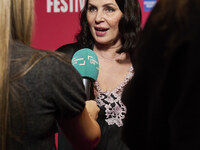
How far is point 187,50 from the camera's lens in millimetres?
629

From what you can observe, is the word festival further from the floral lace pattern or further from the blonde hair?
the blonde hair

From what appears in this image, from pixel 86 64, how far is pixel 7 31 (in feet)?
1.61

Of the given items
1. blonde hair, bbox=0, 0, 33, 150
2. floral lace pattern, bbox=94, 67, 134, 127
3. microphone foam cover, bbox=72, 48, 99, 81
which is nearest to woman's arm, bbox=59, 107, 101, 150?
blonde hair, bbox=0, 0, 33, 150

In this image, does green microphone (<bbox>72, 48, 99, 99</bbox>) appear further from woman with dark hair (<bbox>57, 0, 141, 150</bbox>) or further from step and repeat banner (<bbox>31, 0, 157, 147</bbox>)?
step and repeat banner (<bbox>31, 0, 157, 147</bbox>)

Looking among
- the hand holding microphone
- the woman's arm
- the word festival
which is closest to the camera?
the woman's arm

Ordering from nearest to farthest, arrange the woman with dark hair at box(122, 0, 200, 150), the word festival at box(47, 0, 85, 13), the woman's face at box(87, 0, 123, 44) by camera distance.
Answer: the woman with dark hair at box(122, 0, 200, 150), the woman's face at box(87, 0, 123, 44), the word festival at box(47, 0, 85, 13)

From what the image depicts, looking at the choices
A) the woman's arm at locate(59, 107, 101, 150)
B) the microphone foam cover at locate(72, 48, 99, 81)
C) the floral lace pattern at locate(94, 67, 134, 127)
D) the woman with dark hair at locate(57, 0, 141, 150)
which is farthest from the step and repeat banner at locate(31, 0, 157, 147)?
the woman's arm at locate(59, 107, 101, 150)

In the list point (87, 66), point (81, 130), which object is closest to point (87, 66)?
point (87, 66)

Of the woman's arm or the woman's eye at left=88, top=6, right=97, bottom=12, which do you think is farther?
the woman's eye at left=88, top=6, right=97, bottom=12

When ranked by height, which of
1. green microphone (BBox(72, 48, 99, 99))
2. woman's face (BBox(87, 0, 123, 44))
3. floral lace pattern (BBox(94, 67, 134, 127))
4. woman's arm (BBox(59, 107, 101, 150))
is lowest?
floral lace pattern (BBox(94, 67, 134, 127))

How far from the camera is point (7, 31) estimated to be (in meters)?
0.73

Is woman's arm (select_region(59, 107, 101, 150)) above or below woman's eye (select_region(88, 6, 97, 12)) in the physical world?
below

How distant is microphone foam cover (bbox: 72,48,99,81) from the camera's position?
3.82 feet

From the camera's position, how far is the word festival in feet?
7.06
